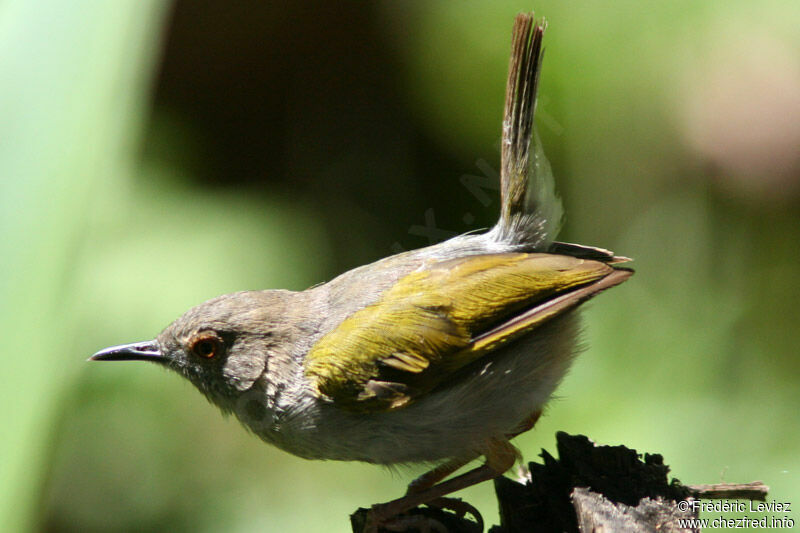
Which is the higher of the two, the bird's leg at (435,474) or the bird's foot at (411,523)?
the bird's leg at (435,474)

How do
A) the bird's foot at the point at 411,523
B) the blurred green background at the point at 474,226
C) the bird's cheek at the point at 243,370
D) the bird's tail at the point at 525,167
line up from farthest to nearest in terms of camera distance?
the blurred green background at the point at 474,226 < the bird's tail at the point at 525,167 < the bird's cheek at the point at 243,370 < the bird's foot at the point at 411,523

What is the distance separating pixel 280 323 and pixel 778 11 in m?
4.16

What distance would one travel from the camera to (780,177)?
202 inches

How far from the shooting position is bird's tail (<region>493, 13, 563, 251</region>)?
3.30 metres

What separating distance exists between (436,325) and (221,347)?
34.3 inches

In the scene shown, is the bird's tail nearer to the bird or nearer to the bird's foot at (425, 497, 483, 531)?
the bird

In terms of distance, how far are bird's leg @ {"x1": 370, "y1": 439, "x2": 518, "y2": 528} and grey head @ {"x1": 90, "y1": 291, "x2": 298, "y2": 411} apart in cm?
72

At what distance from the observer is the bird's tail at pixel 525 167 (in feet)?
10.8

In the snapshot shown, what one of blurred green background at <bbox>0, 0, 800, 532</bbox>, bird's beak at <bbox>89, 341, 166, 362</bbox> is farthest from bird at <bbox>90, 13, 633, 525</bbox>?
blurred green background at <bbox>0, 0, 800, 532</bbox>

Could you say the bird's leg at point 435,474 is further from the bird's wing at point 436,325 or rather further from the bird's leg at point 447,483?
the bird's wing at point 436,325

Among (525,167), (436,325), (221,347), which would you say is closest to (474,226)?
(525,167)

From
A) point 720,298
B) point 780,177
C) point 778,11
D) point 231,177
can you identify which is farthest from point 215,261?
point 778,11

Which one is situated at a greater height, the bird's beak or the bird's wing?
the bird's wing

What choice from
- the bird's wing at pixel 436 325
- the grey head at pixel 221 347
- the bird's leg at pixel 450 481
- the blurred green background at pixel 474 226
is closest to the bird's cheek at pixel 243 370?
the grey head at pixel 221 347
